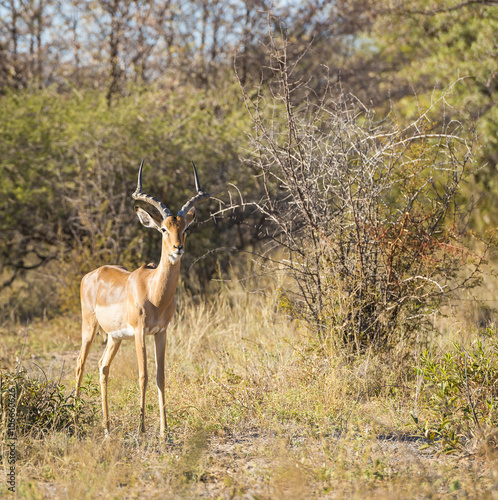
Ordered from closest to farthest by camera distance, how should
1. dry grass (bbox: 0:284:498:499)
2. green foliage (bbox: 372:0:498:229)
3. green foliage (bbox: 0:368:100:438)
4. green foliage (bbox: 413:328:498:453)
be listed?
dry grass (bbox: 0:284:498:499) → green foliage (bbox: 413:328:498:453) → green foliage (bbox: 0:368:100:438) → green foliage (bbox: 372:0:498:229)

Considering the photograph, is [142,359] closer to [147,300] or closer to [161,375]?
[161,375]

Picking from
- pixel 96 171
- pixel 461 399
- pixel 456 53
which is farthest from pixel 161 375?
pixel 456 53

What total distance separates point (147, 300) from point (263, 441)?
1.53m

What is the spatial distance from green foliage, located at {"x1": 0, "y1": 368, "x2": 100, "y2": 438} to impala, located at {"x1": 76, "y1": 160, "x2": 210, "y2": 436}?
0.26 metres

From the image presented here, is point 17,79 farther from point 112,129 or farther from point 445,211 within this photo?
point 445,211

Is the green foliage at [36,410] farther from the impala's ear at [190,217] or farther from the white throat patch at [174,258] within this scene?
the impala's ear at [190,217]

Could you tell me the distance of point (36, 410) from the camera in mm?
5312

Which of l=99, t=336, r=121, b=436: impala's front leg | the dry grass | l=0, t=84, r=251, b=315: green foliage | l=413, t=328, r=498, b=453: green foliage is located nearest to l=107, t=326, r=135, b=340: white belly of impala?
l=99, t=336, r=121, b=436: impala's front leg

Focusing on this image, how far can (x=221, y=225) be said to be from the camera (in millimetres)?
11875

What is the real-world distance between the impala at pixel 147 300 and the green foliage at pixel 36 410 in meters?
0.26

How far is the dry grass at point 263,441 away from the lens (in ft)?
13.9

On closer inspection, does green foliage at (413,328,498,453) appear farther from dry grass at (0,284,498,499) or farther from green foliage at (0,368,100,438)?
green foliage at (0,368,100,438)

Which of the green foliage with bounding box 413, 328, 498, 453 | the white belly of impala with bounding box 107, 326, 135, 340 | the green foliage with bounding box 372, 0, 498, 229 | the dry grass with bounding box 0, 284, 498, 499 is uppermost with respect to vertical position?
the green foliage with bounding box 372, 0, 498, 229

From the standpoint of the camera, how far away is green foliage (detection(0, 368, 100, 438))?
16.7ft
